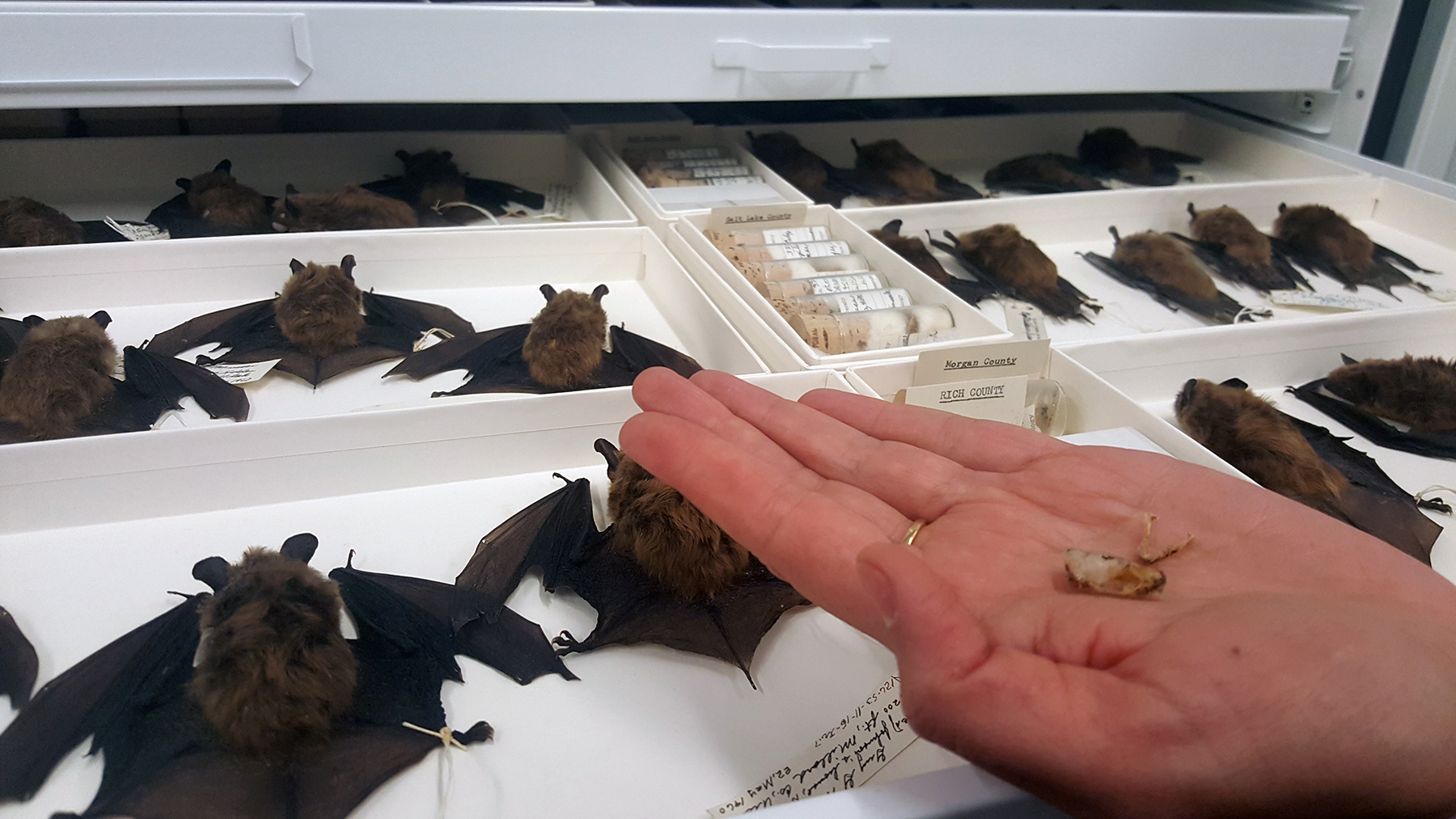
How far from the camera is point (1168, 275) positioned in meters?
2.58

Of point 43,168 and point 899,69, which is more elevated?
point 899,69

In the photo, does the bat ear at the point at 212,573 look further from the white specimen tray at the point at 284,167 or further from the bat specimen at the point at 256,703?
the white specimen tray at the point at 284,167

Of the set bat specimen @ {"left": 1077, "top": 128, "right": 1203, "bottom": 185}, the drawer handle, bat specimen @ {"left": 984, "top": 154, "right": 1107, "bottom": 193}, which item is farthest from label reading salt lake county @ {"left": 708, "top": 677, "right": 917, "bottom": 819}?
bat specimen @ {"left": 1077, "top": 128, "right": 1203, "bottom": 185}

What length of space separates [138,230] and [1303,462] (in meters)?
2.80

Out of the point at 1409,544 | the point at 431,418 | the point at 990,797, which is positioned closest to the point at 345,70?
the point at 431,418

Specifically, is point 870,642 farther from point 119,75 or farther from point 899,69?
point 119,75

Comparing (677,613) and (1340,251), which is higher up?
(1340,251)

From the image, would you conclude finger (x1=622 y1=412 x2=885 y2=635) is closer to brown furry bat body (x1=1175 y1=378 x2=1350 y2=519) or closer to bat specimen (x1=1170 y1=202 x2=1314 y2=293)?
brown furry bat body (x1=1175 y1=378 x2=1350 y2=519)

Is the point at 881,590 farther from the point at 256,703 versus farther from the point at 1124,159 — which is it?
the point at 1124,159

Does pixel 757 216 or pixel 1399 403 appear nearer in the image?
pixel 1399 403

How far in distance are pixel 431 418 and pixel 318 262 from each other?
905mm

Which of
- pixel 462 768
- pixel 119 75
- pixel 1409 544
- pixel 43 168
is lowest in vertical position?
pixel 462 768

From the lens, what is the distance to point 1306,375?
7.28 feet

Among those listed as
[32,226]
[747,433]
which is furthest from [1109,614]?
[32,226]
